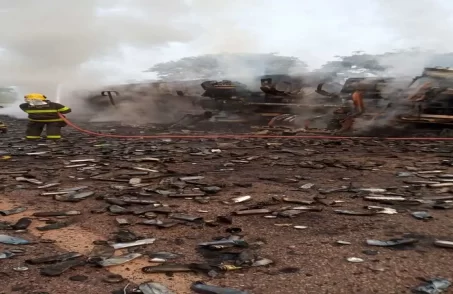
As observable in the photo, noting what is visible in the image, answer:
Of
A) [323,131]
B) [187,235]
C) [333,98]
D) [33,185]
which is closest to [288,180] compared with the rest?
[187,235]

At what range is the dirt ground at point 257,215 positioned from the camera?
4.66 m

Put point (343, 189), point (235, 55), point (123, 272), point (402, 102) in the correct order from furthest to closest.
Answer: point (235, 55)
point (402, 102)
point (343, 189)
point (123, 272)

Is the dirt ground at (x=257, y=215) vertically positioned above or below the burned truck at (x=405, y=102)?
below

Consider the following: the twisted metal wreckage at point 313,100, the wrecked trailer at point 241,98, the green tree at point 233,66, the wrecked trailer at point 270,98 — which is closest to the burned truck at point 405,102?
the twisted metal wreckage at point 313,100

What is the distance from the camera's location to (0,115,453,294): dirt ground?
4.66 meters

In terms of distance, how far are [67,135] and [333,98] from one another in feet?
38.2

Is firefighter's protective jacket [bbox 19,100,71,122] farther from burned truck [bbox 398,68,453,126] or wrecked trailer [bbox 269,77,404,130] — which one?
burned truck [bbox 398,68,453,126]

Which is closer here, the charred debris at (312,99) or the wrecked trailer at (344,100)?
the charred debris at (312,99)

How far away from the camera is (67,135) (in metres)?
18.9

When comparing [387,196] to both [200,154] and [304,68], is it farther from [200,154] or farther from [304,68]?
[304,68]

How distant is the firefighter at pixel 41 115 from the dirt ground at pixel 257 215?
2093mm

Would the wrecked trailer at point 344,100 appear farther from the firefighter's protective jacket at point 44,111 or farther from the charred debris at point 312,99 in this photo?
the firefighter's protective jacket at point 44,111

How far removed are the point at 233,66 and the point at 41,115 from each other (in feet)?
42.0

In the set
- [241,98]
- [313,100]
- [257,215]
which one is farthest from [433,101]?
[257,215]
